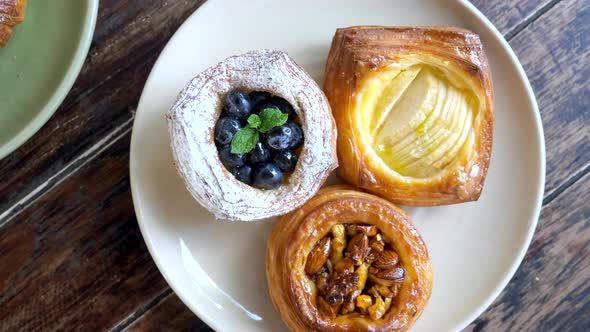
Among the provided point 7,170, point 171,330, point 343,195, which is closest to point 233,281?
point 171,330

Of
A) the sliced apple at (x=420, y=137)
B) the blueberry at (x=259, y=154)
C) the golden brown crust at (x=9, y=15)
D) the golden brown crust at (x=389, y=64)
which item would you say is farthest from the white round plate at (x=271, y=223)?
the golden brown crust at (x=9, y=15)

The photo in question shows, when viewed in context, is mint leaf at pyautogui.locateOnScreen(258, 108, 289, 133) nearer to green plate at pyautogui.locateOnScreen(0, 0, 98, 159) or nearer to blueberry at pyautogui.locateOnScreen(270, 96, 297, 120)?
blueberry at pyautogui.locateOnScreen(270, 96, 297, 120)

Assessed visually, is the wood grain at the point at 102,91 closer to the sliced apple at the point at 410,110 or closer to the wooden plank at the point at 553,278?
the sliced apple at the point at 410,110

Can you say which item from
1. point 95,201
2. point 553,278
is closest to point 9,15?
point 95,201

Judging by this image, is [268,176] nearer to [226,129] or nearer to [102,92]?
[226,129]

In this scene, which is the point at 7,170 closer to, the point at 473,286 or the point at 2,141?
the point at 2,141
